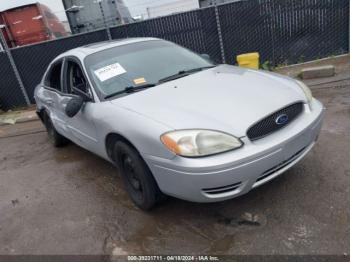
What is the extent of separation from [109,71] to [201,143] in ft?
5.33

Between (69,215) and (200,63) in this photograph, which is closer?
(69,215)

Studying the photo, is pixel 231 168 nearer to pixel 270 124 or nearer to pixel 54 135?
pixel 270 124

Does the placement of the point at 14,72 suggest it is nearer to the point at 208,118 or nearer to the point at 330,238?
the point at 208,118

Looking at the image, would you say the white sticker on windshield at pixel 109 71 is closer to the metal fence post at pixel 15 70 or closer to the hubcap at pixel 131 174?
the hubcap at pixel 131 174

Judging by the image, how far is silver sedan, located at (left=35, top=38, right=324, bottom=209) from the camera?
8.81 ft

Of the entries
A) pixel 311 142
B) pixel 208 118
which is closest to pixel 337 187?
pixel 311 142

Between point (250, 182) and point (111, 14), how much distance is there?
10382 millimetres

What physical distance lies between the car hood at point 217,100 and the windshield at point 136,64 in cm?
27

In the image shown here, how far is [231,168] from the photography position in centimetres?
261

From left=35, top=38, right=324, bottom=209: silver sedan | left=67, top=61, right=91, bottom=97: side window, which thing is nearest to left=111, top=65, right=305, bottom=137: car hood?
left=35, top=38, right=324, bottom=209: silver sedan

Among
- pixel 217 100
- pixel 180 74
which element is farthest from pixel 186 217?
pixel 180 74

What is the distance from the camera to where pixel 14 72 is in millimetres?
9758

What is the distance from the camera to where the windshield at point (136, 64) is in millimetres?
3723

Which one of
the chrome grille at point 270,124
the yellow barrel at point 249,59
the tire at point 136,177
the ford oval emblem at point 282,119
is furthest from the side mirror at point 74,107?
the yellow barrel at point 249,59
